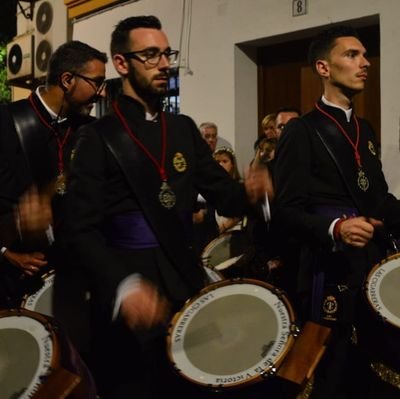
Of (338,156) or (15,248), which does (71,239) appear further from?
(338,156)

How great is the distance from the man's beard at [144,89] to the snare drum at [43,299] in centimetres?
119

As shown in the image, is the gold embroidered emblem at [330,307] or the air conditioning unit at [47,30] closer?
the gold embroidered emblem at [330,307]

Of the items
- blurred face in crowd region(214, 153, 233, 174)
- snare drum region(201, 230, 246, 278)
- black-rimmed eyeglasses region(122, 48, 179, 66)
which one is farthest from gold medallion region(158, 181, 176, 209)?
blurred face in crowd region(214, 153, 233, 174)

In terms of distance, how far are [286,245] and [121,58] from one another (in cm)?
172

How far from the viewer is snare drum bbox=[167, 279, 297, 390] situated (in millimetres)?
2488

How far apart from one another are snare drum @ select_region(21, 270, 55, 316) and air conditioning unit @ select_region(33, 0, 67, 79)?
848 cm

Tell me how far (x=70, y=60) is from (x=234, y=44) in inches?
148

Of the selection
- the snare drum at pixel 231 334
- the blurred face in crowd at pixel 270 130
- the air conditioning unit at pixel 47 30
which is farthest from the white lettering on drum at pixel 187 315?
the air conditioning unit at pixel 47 30

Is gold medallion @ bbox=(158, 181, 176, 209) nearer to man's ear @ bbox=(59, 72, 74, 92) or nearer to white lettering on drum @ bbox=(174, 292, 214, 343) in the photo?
white lettering on drum @ bbox=(174, 292, 214, 343)

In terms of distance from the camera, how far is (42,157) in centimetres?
354

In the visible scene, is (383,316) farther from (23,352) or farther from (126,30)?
(126,30)

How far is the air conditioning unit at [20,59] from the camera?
12727mm

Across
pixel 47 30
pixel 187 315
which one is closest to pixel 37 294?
pixel 187 315

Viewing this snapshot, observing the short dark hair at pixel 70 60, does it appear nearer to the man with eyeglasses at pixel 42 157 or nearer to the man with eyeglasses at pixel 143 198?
the man with eyeglasses at pixel 42 157
